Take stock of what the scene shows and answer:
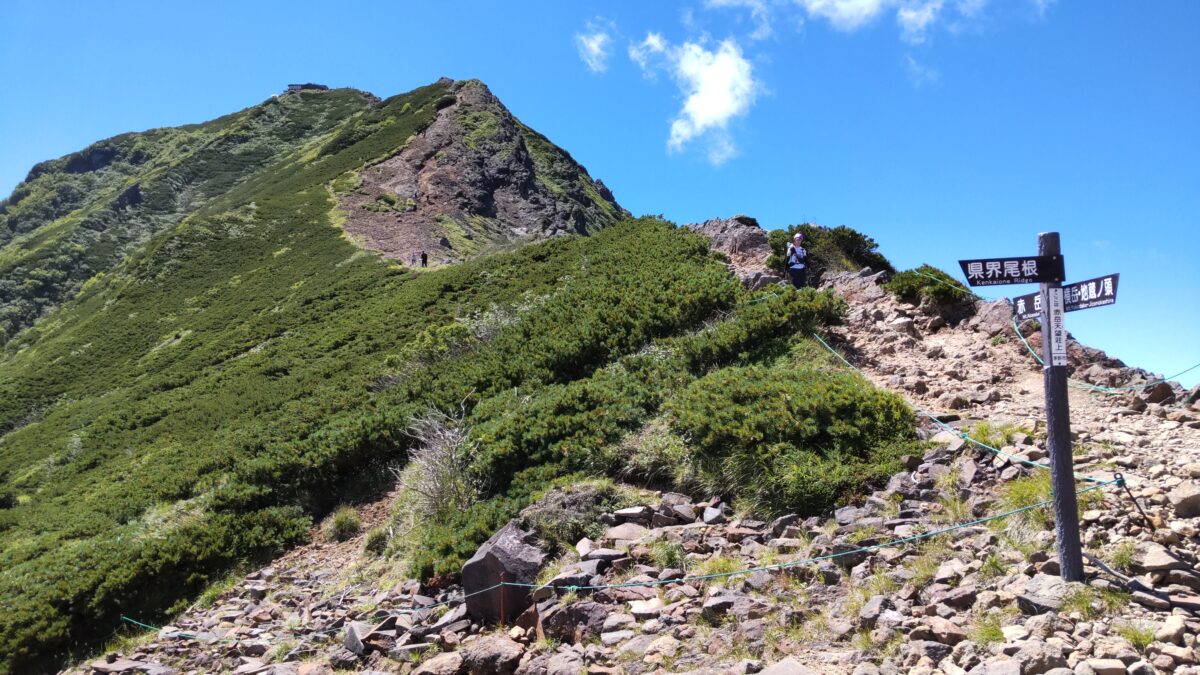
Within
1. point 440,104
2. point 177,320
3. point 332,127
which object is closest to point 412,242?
point 177,320

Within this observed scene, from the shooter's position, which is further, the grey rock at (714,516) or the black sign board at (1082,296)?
the grey rock at (714,516)

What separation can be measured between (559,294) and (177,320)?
22.2 m

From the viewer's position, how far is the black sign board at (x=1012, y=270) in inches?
208

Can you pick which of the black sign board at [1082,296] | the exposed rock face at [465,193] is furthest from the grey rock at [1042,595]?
the exposed rock face at [465,193]

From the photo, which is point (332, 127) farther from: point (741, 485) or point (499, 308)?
point (741, 485)

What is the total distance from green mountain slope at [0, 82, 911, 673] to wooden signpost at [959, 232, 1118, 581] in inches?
87.2

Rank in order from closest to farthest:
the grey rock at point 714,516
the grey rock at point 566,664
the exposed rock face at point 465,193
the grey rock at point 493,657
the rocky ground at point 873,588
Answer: the rocky ground at point 873,588, the grey rock at point 566,664, the grey rock at point 493,657, the grey rock at point 714,516, the exposed rock face at point 465,193

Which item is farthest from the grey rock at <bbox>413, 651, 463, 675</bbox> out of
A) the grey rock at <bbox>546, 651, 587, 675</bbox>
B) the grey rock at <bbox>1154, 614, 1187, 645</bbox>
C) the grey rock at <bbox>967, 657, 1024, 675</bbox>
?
the grey rock at <bbox>1154, 614, 1187, 645</bbox>

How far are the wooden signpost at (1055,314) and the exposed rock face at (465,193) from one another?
3131 cm

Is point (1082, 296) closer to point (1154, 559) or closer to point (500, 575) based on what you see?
point (1154, 559)

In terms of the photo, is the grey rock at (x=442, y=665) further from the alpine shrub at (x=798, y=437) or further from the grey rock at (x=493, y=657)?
the alpine shrub at (x=798, y=437)

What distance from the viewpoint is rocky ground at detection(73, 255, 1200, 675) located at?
4715mm

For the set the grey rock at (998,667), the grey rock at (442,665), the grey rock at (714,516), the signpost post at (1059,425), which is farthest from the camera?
the grey rock at (714,516)

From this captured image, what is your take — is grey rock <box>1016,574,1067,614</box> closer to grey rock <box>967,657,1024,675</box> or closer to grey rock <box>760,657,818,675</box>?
grey rock <box>967,657,1024,675</box>
